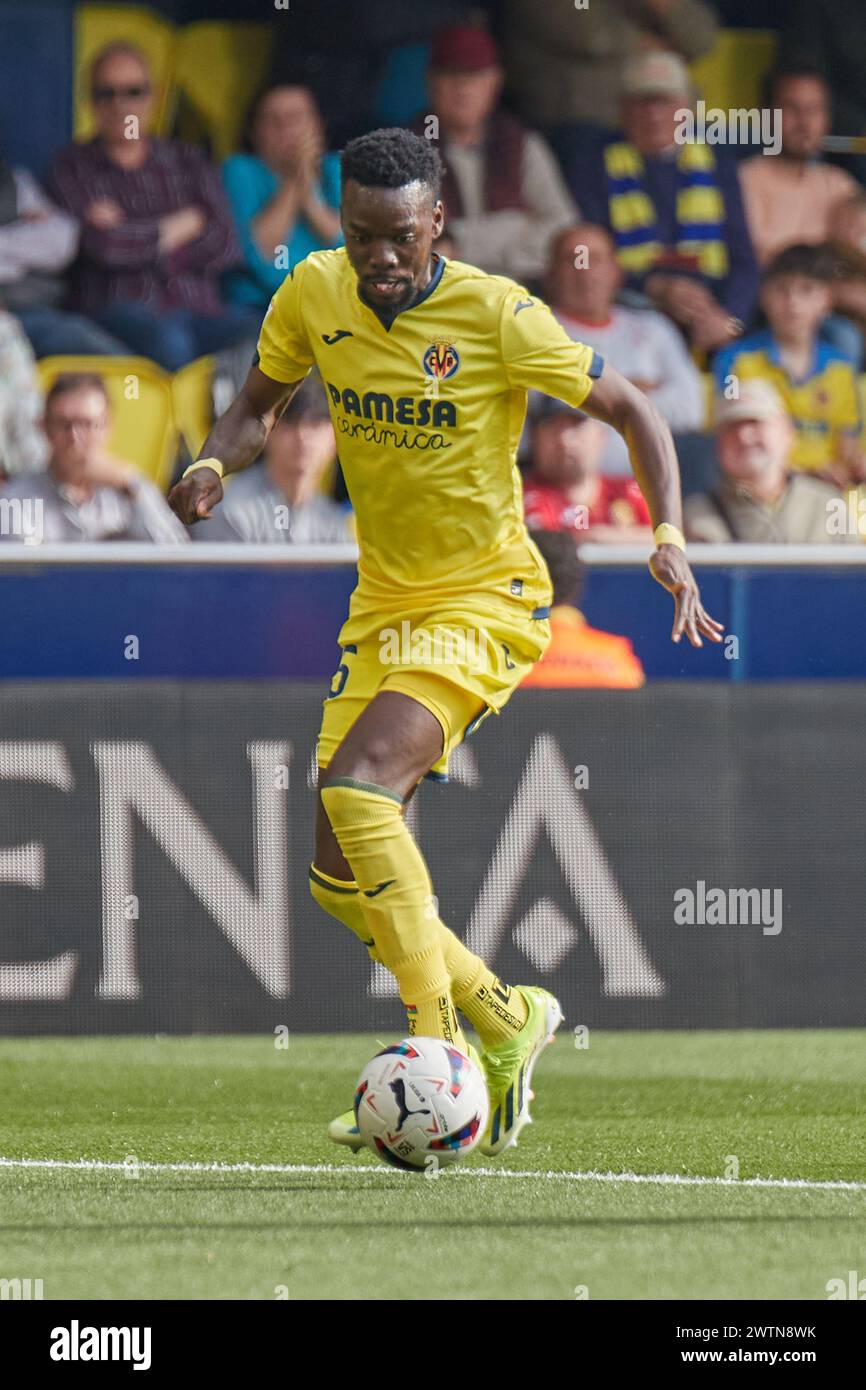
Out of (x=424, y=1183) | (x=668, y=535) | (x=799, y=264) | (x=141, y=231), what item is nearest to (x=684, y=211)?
(x=799, y=264)

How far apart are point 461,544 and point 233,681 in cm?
283

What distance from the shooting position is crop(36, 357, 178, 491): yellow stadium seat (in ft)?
32.5

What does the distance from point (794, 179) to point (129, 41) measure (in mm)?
3491

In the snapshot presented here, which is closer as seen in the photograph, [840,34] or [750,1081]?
[750,1081]

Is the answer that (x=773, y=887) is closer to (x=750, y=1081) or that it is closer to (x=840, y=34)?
(x=750, y=1081)

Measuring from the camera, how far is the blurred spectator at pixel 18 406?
9.63 m

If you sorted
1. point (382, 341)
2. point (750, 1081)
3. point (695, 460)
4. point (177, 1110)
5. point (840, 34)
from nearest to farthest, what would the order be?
point (382, 341) < point (177, 1110) < point (750, 1081) < point (695, 460) < point (840, 34)

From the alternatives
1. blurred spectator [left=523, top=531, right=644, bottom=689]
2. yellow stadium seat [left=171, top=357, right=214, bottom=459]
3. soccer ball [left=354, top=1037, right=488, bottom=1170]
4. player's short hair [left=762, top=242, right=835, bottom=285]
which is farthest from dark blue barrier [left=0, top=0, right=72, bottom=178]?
soccer ball [left=354, top=1037, right=488, bottom=1170]

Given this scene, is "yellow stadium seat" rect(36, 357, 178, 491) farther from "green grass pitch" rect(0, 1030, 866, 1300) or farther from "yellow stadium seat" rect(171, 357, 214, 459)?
"green grass pitch" rect(0, 1030, 866, 1300)

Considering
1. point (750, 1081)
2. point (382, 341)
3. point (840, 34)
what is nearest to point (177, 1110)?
point (750, 1081)

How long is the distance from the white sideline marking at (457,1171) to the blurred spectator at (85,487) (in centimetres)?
458

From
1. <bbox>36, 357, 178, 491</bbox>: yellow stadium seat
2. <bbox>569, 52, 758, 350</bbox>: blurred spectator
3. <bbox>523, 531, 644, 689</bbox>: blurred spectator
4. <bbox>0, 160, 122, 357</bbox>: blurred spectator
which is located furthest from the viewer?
<bbox>569, 52, 758, 350</bbox>: blurred spectator

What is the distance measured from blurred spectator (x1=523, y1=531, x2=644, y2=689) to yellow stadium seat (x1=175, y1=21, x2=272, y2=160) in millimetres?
3777

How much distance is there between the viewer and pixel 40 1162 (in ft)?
17.1
